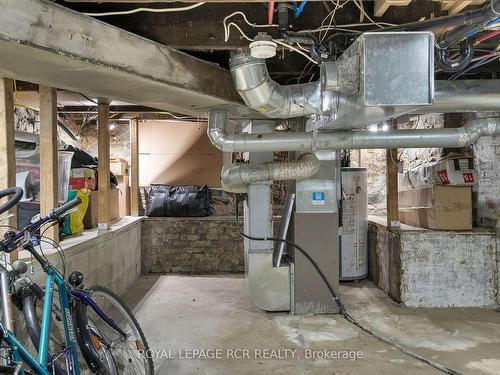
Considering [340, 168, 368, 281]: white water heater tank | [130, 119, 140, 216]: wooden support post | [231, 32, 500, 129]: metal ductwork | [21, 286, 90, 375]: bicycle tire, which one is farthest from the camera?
[130, 119, 140, 216]: wooden support post

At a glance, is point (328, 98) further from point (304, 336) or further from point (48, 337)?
point (48, 337)

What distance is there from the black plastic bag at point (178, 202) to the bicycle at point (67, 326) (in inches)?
136

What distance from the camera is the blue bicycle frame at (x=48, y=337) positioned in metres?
1.42

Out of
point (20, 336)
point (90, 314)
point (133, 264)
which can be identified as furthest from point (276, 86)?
point (133, 264)

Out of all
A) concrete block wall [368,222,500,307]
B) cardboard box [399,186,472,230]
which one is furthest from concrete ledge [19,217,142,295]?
cardboard box [399,186,472,230]

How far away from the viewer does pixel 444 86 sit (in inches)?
110

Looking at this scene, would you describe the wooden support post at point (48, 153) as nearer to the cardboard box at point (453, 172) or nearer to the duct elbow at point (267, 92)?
the duct elbow at point (267, 92)

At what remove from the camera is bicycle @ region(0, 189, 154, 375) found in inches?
58.2

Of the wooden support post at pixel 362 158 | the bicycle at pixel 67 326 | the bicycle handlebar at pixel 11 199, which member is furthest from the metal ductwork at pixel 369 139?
the wooden support post at pixel 362 158

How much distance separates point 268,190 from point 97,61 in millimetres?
2068

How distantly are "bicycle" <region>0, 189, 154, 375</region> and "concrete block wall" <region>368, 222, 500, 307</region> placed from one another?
270cm

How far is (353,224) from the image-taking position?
4797 millimetres

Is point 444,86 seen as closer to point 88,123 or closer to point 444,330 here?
point 444,330

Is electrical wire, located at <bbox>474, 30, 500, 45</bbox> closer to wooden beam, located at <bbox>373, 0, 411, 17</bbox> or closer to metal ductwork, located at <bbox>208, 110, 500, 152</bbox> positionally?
wooden beam, located at <bbox>373, 0, 411, 17</bbox>
